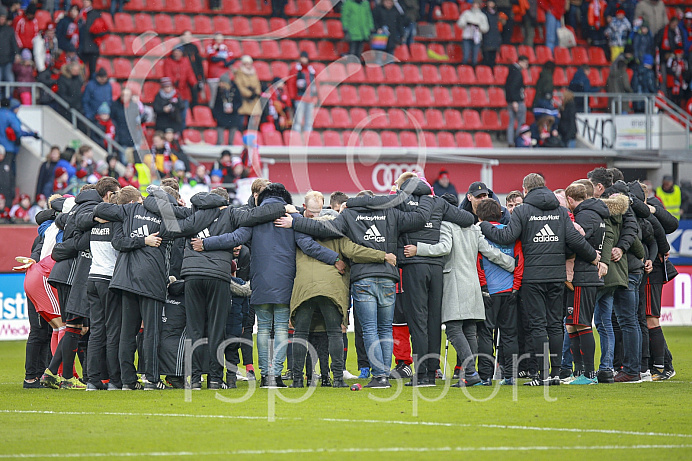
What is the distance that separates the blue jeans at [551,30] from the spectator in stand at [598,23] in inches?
40.9

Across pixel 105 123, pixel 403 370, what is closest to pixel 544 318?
pixel 403 370

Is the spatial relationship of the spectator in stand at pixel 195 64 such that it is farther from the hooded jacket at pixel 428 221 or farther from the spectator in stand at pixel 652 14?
the hooded jacket at pixel 428 221

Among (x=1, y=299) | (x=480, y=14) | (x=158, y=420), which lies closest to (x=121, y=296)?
(x=158, y=420)

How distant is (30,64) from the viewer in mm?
21797

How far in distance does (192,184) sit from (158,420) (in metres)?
12.6

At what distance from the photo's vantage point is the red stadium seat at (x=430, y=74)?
2692cm

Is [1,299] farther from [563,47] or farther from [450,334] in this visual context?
[563,47]

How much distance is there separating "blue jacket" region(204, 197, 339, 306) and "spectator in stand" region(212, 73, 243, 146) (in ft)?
42.7

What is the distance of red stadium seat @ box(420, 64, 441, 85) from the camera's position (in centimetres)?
2692

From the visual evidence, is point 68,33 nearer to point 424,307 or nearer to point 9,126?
point 9,126

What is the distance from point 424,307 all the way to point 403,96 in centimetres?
1656

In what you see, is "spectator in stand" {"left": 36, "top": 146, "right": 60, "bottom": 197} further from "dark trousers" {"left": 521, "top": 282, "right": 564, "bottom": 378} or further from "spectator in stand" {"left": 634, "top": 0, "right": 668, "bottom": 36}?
"spectator in stand" {"left": 634, "top": 0, "right": 668, "bottom": 36}

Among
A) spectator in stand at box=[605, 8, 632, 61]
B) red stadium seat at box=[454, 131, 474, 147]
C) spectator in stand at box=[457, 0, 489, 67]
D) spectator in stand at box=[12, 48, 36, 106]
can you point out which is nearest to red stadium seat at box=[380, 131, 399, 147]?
red stadium seat at box=[454, 131, 474, 147]

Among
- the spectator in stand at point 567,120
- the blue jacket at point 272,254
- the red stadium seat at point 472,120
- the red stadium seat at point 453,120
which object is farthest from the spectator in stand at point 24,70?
the blue jacket at point 272,254
